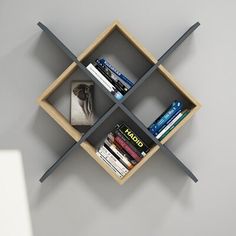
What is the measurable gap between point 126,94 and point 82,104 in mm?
228

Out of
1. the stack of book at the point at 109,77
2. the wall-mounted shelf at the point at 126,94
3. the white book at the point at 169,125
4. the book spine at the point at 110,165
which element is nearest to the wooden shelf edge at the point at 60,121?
the wall-mounted shelf at the point at 126,94

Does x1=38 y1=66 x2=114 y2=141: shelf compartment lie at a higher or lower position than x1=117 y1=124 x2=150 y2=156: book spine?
higher

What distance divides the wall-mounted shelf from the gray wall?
0.06 m

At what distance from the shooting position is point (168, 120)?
5.57 feet

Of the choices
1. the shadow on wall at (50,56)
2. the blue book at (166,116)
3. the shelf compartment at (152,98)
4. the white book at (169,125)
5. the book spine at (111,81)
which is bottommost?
the white book at (169,125)

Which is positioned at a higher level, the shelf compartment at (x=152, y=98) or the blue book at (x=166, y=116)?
the shelf compartment at (x=152, y=98)

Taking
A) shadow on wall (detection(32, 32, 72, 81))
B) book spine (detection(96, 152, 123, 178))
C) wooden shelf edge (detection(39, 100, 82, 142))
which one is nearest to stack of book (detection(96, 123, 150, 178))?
book spine (detection(96, 152, 123, 178))

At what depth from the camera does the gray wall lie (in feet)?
5.84

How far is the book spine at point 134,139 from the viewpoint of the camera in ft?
5.59

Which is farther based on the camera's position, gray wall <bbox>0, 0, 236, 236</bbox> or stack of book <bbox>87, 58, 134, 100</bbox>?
gray wall <bbox>0, 0, 236, 236</bbox>

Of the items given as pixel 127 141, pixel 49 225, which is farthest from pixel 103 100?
pixel 49 225

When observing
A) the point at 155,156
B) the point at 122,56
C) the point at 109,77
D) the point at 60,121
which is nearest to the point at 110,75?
the point at 109,77

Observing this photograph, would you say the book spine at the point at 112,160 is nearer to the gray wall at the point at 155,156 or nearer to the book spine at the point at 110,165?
the book spine at the point at 110,165

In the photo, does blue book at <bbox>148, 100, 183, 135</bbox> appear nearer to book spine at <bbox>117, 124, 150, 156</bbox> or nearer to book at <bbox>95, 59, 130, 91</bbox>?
book spine at <bbox>117, 124, 150, 156</bbox>
